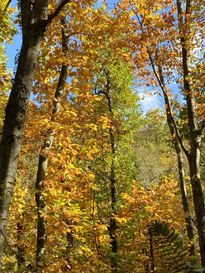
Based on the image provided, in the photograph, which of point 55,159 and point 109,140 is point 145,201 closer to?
point 55,159

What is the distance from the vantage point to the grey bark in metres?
2.10

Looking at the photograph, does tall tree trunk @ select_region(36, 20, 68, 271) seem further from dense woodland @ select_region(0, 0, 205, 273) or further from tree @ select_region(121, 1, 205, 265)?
tree @ select_region(121, 1, 205, 265)

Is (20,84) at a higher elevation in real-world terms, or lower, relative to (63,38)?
lower

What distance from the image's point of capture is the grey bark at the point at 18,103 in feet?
6.88

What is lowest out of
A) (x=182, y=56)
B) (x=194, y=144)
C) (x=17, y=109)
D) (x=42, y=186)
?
(x=42, y=186)

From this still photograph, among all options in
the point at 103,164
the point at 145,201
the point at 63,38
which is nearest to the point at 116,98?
the point at 103,164

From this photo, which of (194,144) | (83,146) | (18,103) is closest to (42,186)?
(83,146)

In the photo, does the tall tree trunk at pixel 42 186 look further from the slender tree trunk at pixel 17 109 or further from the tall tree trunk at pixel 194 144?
the tall tree trunk at pixel 194 144

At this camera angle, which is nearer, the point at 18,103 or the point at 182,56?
the point at 18,103

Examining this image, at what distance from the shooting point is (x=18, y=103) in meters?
2.34

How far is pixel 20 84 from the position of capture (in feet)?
7.82

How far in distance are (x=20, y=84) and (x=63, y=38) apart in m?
3.67

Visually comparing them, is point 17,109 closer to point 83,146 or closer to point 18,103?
point 18,103

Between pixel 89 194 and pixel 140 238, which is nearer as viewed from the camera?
pixel 140 238
